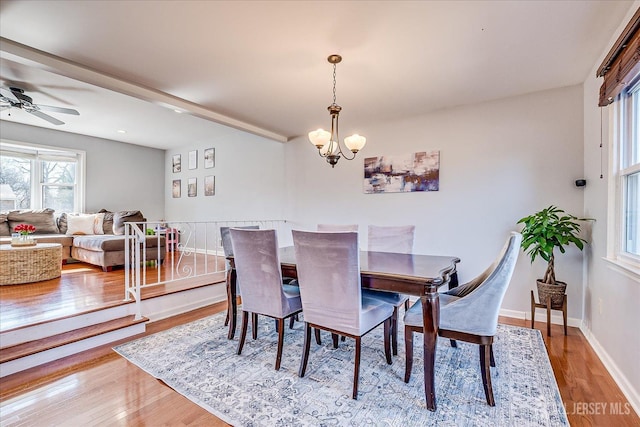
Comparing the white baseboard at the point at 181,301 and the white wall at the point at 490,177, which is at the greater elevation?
the white wall at the point at 490,177

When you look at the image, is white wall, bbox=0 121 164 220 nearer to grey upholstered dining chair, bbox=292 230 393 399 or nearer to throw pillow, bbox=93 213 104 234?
throw pillow, bbox=93 213 104 234

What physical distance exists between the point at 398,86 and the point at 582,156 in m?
1.93

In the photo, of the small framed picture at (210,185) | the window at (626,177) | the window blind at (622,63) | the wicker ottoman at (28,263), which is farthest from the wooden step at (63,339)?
the window blind at (622,63)

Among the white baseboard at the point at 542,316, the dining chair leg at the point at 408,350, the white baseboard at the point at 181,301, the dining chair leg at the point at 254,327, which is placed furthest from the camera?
the white baseboard at the point at 181,301

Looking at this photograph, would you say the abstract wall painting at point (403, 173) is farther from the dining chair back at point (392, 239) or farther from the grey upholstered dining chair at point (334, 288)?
the grey upholstered dining chair at point (334, 288)

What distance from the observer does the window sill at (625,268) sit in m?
1.81

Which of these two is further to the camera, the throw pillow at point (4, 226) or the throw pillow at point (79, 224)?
the throw pillow at point (79, 224)

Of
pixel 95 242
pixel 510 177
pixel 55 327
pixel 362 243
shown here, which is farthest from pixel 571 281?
pixel 95 242

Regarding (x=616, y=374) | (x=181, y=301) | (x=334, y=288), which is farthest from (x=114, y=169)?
(x=616, y=374)

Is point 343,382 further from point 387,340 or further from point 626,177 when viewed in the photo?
point 626,177

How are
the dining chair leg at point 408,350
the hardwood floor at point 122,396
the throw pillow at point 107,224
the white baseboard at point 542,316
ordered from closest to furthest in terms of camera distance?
the hardwood floor at point 122,396 < the dining chair leg at point 408,350 < the white baseboard at point 542,316 < the throw pillow at point 107,224

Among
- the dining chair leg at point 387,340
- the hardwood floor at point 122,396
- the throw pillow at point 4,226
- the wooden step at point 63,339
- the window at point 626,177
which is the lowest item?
the hardwood floor at point 122,396

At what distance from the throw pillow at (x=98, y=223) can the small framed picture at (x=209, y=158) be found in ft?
6.81

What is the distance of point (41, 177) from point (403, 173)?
6.35m
